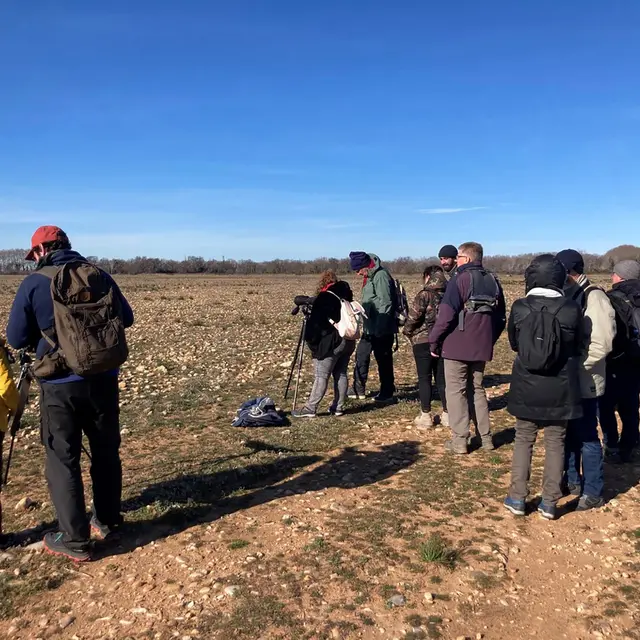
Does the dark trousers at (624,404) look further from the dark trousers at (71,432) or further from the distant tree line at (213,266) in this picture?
the distant tree line at (213,266)

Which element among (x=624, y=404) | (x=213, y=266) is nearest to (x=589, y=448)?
(x=624, y=404)

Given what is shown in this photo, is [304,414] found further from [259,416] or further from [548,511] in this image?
[548,511]

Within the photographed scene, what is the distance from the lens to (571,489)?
608 cm

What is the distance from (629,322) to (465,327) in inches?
71.5

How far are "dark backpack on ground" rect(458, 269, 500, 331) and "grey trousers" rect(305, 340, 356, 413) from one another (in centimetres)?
239

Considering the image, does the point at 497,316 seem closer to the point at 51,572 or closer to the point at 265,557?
the point at 265,557

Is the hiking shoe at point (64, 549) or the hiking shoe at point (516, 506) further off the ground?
the hiking shoe at point (64, 549)

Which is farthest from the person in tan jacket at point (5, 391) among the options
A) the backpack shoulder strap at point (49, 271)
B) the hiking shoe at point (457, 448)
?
the hiking shoe at point (457, 448)

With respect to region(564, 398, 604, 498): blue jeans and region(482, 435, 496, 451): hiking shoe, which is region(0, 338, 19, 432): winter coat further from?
region(482, 435, 496, 451): hiking shoe

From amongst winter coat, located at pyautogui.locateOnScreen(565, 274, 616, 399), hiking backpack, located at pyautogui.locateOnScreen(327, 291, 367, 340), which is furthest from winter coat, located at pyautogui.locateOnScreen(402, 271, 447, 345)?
winter coat, located at pyautogui.locateOnScreen(565, 274, 616, 399)

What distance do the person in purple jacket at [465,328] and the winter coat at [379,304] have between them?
8.41 ft

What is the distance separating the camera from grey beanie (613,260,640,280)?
6625mm

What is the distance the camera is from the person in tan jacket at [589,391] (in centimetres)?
556

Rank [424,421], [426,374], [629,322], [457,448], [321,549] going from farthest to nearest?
[426,374] < [424,421] < [457,448] < [629,322] < [321,549]
